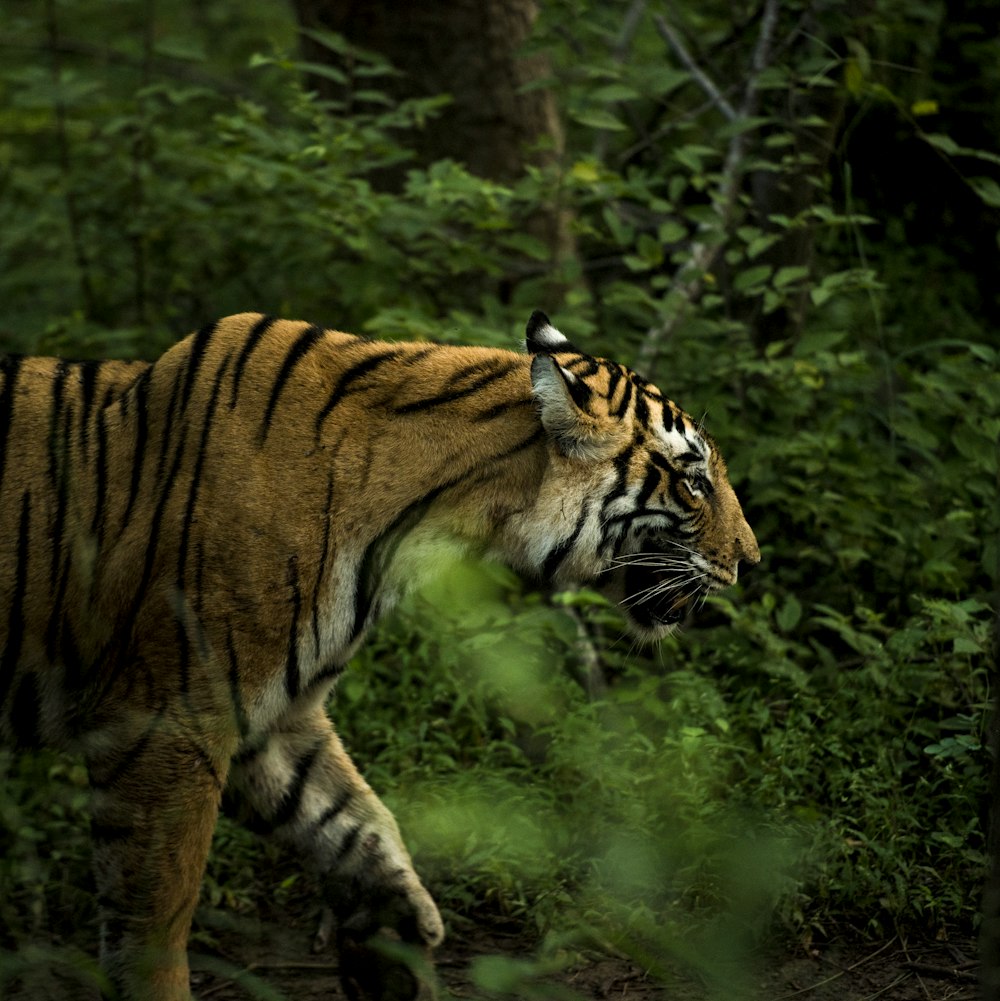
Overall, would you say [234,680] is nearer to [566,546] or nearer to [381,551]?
[381,551]

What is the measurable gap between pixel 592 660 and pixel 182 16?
8.24m

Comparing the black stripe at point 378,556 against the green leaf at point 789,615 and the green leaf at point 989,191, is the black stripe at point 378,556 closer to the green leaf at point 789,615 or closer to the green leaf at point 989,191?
the green leaf at point 789,615

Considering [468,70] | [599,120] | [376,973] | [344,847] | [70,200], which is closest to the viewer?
[376,973]

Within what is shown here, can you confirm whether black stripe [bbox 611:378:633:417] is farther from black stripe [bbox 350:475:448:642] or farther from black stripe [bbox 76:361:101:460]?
black stripe [bbox 76:361:101:460]

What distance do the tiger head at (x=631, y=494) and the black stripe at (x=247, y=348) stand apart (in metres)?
0.68

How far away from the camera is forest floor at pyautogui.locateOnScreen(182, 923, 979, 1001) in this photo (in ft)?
10.6

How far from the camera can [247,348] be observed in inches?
128

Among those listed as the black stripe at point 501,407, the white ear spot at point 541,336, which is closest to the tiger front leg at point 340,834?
the black stripe at point 501,407

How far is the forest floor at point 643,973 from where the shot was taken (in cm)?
322

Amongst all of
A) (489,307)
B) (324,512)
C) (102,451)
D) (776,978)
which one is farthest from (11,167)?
(776,978)

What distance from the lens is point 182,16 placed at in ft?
35.1

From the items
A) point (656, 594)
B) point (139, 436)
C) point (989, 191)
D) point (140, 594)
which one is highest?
point (989, 191)

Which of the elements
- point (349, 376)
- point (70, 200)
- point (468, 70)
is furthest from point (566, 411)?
point (70, 200)

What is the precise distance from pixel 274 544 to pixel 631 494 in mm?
887
